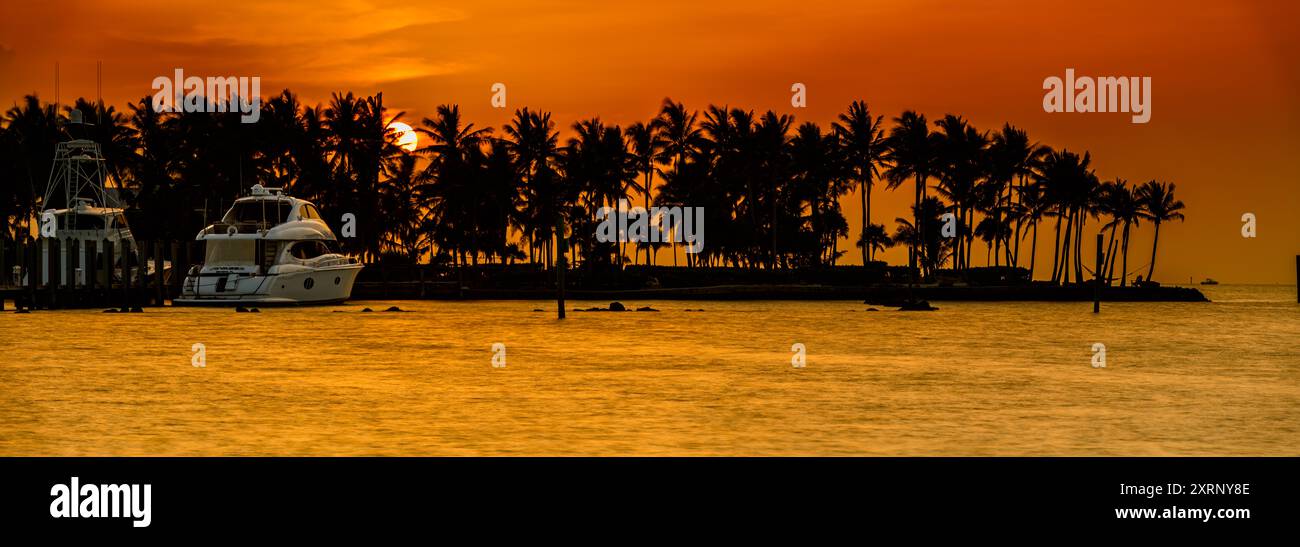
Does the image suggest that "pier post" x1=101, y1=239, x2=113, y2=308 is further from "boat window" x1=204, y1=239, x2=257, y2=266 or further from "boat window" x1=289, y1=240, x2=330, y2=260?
"boat window" x1=289, y1=240, x2=330, y2=260

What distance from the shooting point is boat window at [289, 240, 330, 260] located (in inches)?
2409

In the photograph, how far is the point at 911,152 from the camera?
95625mm

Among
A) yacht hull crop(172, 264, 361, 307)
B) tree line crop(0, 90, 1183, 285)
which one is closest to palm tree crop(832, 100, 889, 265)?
tree line crop(0, 90, 1183, 285)

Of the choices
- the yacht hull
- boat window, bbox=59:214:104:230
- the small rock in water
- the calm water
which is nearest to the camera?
the calm water

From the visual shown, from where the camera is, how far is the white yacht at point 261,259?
59.0 m

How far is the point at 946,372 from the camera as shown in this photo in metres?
27.9

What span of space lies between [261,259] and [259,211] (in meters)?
2.26

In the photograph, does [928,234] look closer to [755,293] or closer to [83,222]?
[755,293]

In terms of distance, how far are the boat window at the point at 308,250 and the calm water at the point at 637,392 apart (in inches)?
597

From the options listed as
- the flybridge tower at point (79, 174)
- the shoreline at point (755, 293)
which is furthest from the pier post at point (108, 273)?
the shoreline at point (755, 293)

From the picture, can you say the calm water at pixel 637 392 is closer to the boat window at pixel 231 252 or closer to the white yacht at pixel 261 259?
the white yacht at pixel 261 259

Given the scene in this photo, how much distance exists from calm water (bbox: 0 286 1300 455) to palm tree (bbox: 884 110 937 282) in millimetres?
50281
